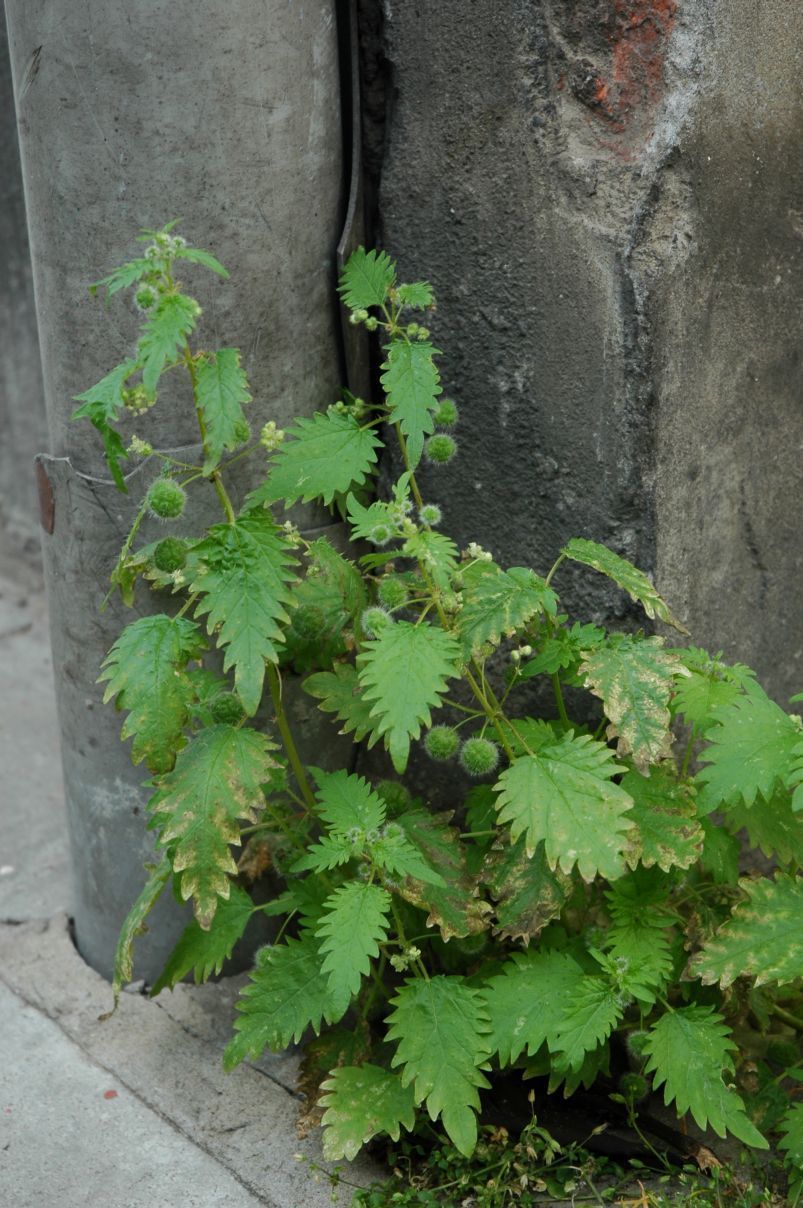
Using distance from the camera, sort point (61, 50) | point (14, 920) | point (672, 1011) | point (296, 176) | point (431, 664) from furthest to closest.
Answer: point (14, 920) < point (296, 176) < point (61, 50) < point (672, 1011) < point (431, 664)

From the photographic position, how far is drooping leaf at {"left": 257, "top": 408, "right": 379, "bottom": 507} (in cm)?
210

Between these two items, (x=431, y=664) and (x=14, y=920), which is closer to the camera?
(x=431, y=664)

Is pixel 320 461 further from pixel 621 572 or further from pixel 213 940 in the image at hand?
pixel 213 940

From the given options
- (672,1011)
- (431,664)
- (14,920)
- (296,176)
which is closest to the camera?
(431,664)

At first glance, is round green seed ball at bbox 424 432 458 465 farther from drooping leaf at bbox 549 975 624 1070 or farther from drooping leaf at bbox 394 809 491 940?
drooping leaf at bbox 549 975 624 1070

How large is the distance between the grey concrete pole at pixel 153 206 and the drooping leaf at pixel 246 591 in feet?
1.33

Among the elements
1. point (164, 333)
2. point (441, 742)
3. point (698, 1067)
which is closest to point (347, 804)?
point (441, 742)

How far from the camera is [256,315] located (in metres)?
2.34

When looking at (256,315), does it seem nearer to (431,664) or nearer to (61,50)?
(61,50)

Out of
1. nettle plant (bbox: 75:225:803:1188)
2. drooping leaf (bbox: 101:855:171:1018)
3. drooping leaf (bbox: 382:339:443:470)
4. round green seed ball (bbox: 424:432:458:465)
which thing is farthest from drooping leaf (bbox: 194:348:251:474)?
drooping leaf (bbox: 101:855:171:1018)

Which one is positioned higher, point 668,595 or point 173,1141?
point 668,595

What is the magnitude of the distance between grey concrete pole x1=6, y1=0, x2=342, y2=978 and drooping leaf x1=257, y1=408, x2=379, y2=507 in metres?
0.24

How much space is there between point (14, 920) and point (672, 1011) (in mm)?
1526

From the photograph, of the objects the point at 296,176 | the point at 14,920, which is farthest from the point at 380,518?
the point at 14,920
